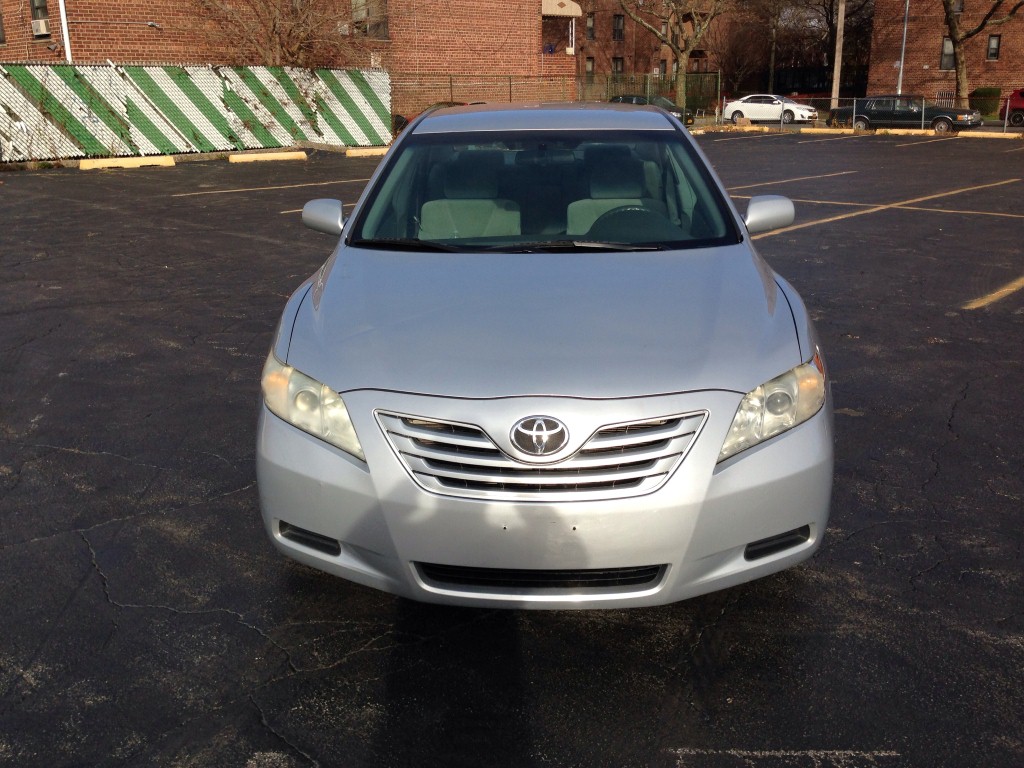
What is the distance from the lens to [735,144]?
29.6 meters

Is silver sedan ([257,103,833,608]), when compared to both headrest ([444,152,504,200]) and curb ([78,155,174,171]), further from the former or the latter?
curb ([78,155,174,171])

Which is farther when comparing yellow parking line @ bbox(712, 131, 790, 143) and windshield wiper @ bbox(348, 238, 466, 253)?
yellow parking line @ bbox(712, 131, 790, 143)

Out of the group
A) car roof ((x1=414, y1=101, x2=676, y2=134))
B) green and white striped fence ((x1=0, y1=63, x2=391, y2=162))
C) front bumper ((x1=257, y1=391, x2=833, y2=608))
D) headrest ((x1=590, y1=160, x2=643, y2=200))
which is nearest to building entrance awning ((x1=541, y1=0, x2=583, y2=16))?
green and white striped fence ((x1=0, y1=63, x2=391, y2=162))

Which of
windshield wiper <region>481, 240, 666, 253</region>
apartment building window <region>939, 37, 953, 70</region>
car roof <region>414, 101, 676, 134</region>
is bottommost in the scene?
windshield wiper <region>481, 240, 666, 253</region>

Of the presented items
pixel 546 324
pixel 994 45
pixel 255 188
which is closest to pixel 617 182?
pixel 546 324

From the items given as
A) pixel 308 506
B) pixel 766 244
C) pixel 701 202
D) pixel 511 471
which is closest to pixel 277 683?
pixel 308 506

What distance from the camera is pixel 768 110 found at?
4903 centimetres

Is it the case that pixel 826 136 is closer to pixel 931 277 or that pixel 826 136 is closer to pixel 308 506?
pixel 931 277

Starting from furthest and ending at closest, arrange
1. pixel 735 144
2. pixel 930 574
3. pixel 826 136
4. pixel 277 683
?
pixel 826 136
pixel 735 144
pixel 930 574
pixel 277 683

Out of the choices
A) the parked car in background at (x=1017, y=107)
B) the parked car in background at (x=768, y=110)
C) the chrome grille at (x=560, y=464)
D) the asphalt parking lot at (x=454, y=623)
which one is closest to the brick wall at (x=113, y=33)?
the asphalt parking lot at (x=454, y=623)

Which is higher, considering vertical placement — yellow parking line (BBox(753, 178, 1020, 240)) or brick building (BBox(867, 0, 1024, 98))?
brick building (BBox(867, 0, 1024, 98))

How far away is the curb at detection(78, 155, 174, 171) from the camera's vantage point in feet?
66.6

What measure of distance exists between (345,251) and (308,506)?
4.70 feet

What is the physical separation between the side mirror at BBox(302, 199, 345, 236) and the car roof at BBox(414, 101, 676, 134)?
1.95 feet
